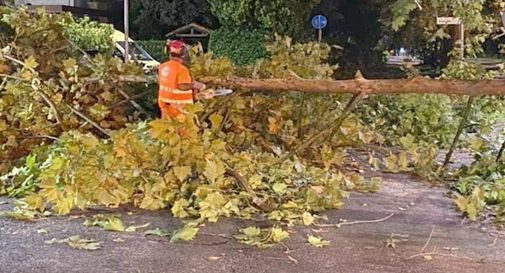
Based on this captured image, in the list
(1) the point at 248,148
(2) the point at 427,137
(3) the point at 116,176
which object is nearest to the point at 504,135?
(2) the point at 427,137

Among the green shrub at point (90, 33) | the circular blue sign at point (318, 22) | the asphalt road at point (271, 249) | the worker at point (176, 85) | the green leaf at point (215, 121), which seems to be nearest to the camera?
the asphalt road at point (271, 249)

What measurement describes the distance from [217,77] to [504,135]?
399cm

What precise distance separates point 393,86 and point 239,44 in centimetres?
1240

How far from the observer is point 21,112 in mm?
6629

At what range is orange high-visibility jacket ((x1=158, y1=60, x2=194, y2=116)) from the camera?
6.02m

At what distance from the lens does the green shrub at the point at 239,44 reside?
1658 centimetres

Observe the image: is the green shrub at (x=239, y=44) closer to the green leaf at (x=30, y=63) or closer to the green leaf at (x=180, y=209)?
the green leaf at (x=30, y=63)

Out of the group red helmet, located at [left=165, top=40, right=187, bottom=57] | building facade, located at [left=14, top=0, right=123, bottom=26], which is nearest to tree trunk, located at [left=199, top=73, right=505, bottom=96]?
red helmet, located at [left=165, top=40, right=187, bottom=57]

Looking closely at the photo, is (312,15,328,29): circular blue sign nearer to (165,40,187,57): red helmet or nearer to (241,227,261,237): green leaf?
(165,40,187,57): red helmet

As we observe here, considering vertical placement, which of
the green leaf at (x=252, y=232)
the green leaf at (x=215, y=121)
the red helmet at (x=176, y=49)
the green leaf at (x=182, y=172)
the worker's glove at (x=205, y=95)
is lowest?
the green leaf at (x=252, y=232)

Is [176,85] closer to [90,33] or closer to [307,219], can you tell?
[307,219]

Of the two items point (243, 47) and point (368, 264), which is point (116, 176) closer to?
point (368, 264)

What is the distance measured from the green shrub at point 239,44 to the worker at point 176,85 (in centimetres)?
1020

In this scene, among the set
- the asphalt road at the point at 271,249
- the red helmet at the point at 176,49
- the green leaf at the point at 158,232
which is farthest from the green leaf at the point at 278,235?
the red helmet at the point at 176,49
